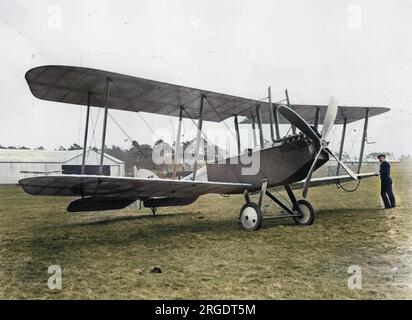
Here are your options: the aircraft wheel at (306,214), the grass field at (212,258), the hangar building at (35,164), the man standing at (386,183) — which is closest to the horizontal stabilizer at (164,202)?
the grass field at (212,258)

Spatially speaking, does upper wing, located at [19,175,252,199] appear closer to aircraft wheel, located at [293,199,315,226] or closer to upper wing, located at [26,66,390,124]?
aircraft wheel, located at [293,199,315,226]

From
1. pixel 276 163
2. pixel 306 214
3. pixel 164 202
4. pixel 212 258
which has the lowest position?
pixel 212 258

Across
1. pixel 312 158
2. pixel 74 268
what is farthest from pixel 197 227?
pixel 74 268

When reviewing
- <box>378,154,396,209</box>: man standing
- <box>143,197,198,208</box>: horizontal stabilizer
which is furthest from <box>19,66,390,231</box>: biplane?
<box>378,154,396,209</box>: man standing

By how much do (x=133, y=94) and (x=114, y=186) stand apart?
2151 millimetres

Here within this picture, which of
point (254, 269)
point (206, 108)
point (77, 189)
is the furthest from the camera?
point (206, 108)

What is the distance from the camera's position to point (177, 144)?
727cm

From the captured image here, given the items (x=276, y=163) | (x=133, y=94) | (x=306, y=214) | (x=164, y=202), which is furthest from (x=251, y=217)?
(x=133, y=94)

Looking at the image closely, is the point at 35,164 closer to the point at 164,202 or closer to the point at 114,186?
the point at 164,202

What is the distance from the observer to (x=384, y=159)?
8.93 meters

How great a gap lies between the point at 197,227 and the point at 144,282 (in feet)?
12.8

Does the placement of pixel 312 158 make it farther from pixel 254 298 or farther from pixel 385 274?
pixel 254 298

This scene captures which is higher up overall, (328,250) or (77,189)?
(77,189)

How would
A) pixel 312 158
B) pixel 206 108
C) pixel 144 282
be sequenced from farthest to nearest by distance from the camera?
pixel 206 108 < pixel 312 158 < pixel 144 282
